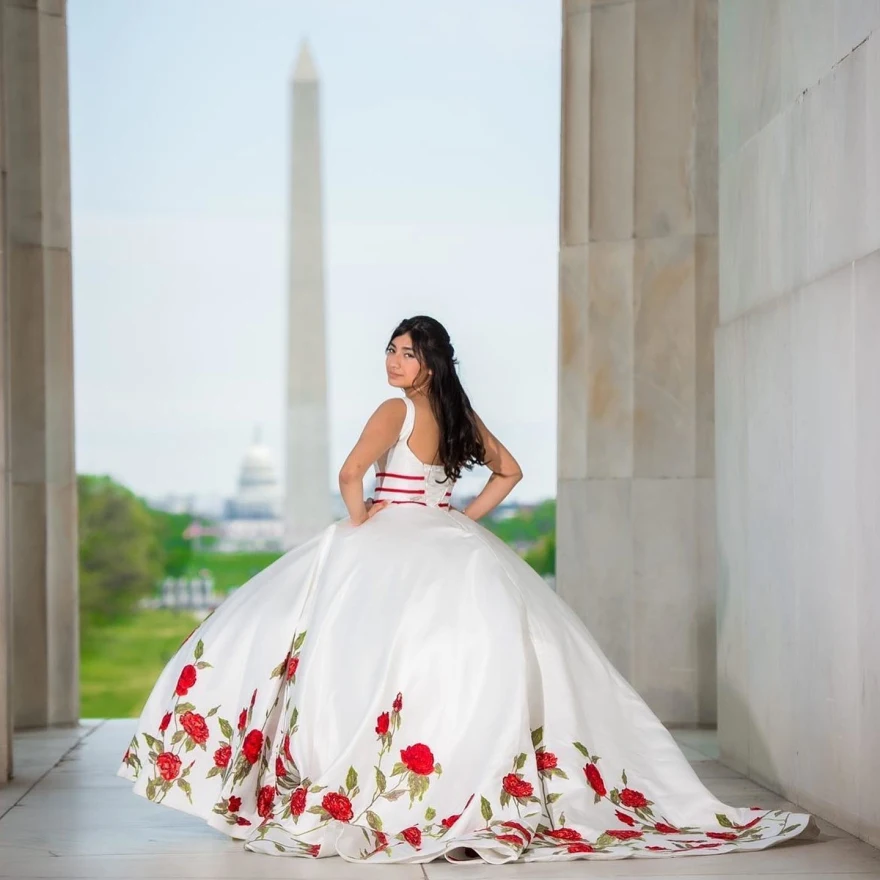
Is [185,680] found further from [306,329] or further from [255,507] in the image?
[255,507]

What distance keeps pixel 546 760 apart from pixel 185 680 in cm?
129

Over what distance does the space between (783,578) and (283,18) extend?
2759 centimetres

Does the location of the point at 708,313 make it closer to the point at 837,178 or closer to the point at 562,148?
the point at 562,148

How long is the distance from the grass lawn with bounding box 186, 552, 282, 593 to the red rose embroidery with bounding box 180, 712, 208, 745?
2610cm

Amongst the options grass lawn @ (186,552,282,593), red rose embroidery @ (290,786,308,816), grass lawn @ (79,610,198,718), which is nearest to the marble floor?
red rose embroidery @ (290,786,308,816)

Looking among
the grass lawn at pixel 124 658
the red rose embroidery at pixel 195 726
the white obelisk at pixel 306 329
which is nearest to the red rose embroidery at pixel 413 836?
the red rose embroidery at pixel 195 726

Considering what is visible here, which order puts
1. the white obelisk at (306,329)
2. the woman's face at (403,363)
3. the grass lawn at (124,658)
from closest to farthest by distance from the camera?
the woman's face at (403,363) → the white obelisk at (306,329) → the grass lawn at (124,658)

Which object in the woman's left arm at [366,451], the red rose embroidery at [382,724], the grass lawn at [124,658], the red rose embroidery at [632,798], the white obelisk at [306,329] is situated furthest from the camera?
the grass lawn at [124,658]

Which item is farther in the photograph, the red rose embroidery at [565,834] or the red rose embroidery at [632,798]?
the red rose embroidery at [632,798]

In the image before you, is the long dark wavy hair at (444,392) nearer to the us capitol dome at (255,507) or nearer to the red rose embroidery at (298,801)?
the red rose embroidery at (298,801)

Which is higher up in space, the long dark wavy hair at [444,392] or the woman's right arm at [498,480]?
the long dark wavy hair at [444,392]

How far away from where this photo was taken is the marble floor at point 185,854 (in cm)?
427

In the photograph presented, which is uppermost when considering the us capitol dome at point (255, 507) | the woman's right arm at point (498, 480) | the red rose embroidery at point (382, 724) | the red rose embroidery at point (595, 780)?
the woman's right arm at point (498, 480)

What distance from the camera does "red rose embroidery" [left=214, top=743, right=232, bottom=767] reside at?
192 inches
